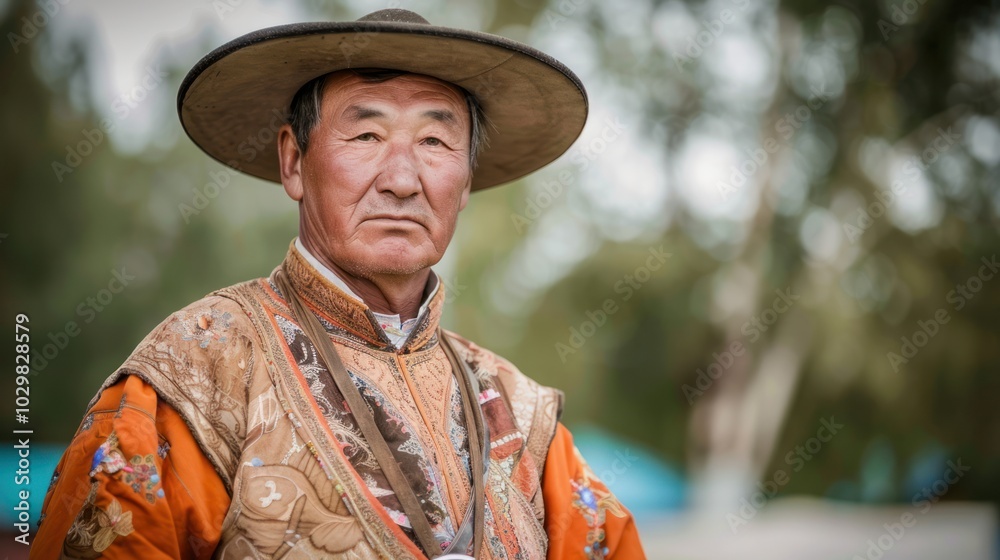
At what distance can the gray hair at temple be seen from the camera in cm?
232

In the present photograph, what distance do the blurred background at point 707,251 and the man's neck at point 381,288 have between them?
7608 mm

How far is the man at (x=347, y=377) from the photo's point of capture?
1876 millimetres

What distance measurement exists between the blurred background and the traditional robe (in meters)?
7.67

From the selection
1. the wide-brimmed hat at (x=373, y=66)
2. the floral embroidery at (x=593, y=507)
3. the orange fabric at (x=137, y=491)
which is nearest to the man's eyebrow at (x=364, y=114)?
the wide-brimmed hat at (x=373, y=66)

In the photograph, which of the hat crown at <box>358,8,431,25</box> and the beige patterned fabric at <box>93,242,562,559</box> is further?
the hat crown at <box>358,8,431,25</box>

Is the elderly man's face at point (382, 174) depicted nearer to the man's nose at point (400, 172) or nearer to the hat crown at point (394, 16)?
the man's nose at point (400, 172)

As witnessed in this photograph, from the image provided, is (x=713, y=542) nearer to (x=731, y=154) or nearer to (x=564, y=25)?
(x=731, y=154)

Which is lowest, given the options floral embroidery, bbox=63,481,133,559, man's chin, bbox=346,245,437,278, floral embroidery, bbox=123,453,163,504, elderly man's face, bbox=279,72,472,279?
floral embroidery, bbox=63,481,133,559

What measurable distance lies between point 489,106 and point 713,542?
901 centimetres

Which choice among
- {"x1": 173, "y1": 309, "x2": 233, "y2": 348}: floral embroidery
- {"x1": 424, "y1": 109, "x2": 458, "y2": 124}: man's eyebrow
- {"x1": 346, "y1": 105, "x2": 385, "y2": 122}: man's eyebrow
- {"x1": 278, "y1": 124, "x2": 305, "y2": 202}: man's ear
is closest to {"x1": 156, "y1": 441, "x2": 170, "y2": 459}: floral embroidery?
{"x1": 173, "y1": 309, "x2": 233, "y2": 348}: floral embroidery

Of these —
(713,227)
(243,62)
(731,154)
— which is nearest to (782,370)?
(713,227)

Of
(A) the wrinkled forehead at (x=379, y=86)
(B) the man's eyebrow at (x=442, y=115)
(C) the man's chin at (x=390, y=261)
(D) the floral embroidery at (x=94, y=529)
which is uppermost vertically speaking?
(A) the wrinkled forehead at (x=379, y=86)

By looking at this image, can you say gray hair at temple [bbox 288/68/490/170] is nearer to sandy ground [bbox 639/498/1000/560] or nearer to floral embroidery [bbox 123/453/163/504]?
floral embroidery [bbox 123/453/163/504]

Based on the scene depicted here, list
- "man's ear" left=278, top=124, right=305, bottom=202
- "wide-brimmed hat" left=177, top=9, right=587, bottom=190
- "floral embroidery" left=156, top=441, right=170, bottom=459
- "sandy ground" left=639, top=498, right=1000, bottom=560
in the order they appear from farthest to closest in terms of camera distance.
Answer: "sandy ground" left=639, top=498, right=1000, bottom=560, "man's ear" left=278, top=124, right=305, bottom=202, "wide-brimmed hat" left=177, top=9, right=587, bottom=190, "floral embroidery" left=156, top=441, right=170, bottom=459
